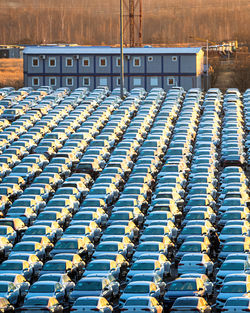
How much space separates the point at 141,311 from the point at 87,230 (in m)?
9.43

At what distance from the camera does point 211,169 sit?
46.6 metres

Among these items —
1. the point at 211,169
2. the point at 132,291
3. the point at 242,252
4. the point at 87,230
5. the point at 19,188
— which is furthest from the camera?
the point at 211,169

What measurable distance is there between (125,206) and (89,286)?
37.5 ft

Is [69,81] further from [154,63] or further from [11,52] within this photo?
[11,52]

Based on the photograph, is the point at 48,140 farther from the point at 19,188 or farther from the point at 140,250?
the point at 140,250

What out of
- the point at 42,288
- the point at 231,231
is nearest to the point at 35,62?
the point at 231,231

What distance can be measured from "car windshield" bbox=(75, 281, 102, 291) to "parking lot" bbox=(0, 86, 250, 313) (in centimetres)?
3

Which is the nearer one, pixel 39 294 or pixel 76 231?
pixel 39 294

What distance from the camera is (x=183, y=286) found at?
1097 inches

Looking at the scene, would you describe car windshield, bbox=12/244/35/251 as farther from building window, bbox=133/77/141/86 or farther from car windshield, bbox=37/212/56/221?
building window, bbox=133/77/141/86

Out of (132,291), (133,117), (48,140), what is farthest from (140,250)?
(133,117)

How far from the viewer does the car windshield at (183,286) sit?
27781mm

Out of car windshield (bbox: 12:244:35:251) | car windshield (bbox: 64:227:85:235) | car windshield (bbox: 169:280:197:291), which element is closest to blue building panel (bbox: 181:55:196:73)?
car windshield (bbox: 64:227:85:235)

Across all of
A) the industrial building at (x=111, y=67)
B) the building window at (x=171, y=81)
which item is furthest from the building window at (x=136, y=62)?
the building window at (x=171, y=81)
